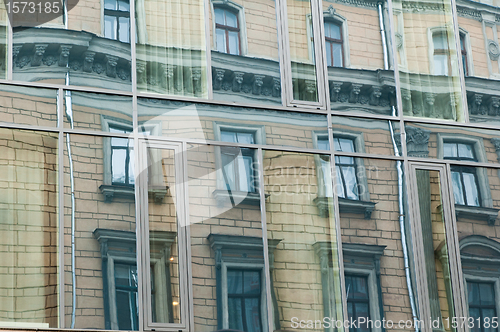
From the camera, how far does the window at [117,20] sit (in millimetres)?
13477

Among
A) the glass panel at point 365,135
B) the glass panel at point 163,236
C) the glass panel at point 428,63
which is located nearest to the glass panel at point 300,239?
the glass panel at point 365,135

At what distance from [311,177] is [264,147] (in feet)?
2.87

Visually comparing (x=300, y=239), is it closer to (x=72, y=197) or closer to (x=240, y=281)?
(x=240, y=281)

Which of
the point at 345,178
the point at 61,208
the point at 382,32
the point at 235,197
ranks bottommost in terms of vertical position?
the point at 61,208

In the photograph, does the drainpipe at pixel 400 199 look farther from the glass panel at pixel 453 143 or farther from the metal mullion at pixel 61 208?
the metal mullion at pixel 61 208

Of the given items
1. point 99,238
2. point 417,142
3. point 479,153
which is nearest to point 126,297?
point 99,238

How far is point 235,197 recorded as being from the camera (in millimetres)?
13117

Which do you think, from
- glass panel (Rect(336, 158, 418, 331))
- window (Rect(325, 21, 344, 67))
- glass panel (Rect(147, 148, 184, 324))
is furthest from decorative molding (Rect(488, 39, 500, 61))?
glass panel (Rect(147, 148, 184, 324))

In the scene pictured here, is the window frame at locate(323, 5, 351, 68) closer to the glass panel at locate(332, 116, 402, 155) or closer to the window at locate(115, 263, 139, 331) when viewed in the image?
the glass panel at locate(332, 116, 402, 155)

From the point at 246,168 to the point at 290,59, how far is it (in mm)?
2111

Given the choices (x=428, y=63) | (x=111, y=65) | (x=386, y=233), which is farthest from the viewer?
Answer: (x=428, y=63)

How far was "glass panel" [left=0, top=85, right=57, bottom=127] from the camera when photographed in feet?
41.4

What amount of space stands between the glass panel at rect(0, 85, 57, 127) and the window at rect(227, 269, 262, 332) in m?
3.53

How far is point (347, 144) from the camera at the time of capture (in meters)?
14.0
